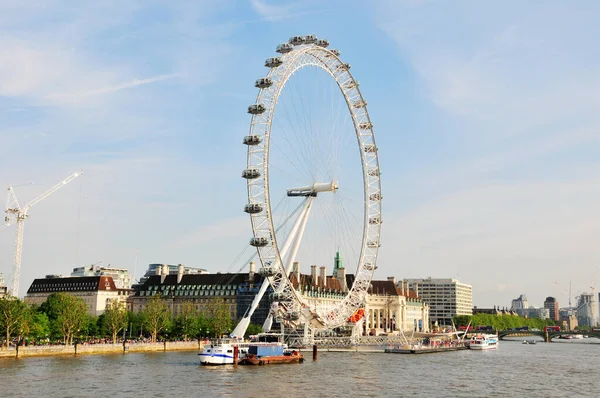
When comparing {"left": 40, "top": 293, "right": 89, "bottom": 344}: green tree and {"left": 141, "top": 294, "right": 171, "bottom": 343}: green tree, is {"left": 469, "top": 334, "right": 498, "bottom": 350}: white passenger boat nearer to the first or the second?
{"left": 141, "top": 294, "right": 171, "bottom": 343}: green tree

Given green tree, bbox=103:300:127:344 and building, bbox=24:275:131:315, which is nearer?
green tree, bbox=103:300:127:344

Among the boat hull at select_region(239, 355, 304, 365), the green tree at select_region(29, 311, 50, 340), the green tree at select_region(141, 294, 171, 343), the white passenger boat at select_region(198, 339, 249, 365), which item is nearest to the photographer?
the white passenger boat at select_region(198, 339, 249, 365)

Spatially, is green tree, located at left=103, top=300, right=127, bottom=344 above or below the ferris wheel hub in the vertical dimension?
below

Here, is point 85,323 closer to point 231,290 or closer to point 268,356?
point 268,356

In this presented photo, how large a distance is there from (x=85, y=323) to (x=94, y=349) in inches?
635

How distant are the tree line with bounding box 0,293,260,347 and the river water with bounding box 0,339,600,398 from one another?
992cm

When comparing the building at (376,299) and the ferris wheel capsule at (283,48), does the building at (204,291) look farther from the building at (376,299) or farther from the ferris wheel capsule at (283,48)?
the ferris wheel capsule at (283,48)

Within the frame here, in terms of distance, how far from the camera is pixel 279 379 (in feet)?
195

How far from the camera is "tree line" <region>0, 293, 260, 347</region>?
81.7 metres

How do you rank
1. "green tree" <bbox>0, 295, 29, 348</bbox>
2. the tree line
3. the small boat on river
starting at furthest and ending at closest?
the tree line
"green tree" <bbox>0, 295, 29, 348</bbox>
the small boat on river

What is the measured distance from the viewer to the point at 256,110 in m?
77.8

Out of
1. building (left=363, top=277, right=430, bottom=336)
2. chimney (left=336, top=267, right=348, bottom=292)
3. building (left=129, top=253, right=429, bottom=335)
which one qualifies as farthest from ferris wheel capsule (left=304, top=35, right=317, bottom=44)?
building (left=363, top=277, right=430, bottom=336)

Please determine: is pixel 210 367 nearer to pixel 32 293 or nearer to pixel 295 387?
pixel 295 387

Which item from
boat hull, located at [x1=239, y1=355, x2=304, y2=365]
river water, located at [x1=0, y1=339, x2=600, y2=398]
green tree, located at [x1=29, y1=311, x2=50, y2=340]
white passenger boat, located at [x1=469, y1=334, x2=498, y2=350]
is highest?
green tree, located at [x1=29, y1=311, x2=50, y2=340]
